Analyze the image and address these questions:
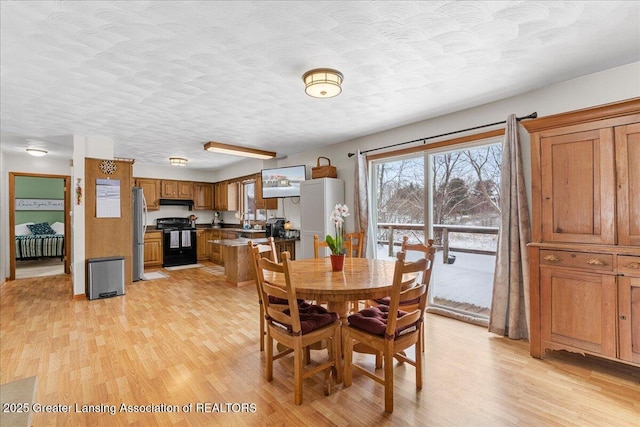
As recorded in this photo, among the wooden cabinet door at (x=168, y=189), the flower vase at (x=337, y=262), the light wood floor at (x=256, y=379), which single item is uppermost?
the wooden cabinet door at (x=168, y=189)

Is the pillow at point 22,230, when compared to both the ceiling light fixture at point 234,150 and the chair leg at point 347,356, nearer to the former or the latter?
the ceiling light fixture at point 234,150

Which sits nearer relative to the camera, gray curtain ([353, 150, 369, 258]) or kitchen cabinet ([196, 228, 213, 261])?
gray curtain ([353, 150, 369, 258])

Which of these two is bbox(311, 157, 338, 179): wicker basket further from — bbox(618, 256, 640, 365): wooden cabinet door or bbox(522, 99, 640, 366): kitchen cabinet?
bbox(618, 256, 640, 365): wooden cabinet door

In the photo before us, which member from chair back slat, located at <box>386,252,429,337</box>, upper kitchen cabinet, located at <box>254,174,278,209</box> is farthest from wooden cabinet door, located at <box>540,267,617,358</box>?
upper kitchen cabinet, located at <box>254,174,278,209</box>

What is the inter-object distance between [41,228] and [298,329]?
31.3 feet

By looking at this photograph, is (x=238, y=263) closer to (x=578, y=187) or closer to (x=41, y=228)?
(x=578, y=187)

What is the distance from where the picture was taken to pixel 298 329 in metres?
1.88

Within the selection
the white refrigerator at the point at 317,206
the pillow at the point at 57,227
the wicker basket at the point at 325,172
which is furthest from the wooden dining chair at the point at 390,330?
the pillow at the point at 57,227

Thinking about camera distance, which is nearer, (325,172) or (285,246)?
(325,172)

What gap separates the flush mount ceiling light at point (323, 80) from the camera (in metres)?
2.41

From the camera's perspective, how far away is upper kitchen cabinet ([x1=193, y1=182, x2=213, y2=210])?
7.94m

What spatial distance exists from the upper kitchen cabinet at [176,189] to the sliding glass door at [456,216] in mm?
5810

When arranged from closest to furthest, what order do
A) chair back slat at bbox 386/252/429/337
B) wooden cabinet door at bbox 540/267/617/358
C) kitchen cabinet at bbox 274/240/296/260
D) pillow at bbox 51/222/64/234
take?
chair back slat at bbox 386/252/429/337 < wooden cabinet door at bbox 540/267/617/358 < kitchen cabinet at bbox 274/240/296/260 < pillow at bbox 51/222/64/234

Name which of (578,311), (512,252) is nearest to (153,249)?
(512,252)
